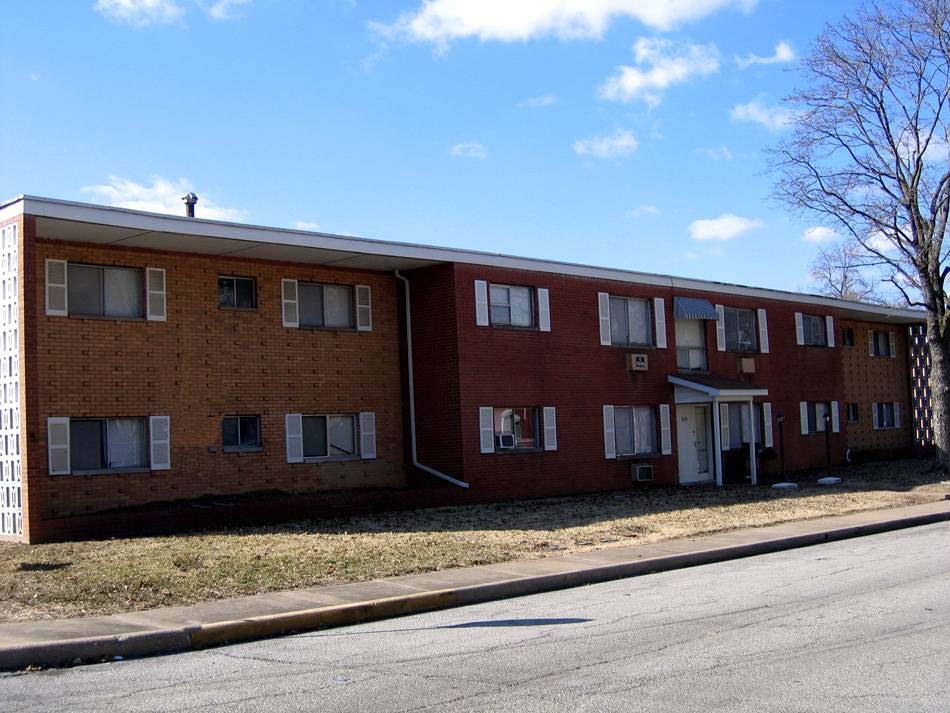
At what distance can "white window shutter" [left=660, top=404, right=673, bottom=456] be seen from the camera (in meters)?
28.5

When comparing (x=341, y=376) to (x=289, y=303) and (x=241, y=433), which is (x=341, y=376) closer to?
(x=289, y=303)

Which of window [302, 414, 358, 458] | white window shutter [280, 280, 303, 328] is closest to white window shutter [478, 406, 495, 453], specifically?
window [302, 414, 358, 458]

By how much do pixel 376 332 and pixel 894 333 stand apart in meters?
25.3

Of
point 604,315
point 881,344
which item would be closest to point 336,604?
point 604,315

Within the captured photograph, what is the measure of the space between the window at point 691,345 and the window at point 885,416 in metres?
12.4

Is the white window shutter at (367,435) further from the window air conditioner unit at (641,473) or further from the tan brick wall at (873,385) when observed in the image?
the tan brick wall at (873,385)

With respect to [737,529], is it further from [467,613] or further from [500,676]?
[500,676]

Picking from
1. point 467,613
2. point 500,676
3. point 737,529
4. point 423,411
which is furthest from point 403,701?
point 423,411

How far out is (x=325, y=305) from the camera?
76.0ft

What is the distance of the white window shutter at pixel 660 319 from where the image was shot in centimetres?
2867

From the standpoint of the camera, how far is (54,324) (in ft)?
60.8

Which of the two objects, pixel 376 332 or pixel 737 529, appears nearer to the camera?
pixel 737 529

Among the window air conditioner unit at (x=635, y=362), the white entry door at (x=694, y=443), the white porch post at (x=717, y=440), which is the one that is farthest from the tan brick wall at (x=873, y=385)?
the window air conditioner unit at (x=635, y=362)

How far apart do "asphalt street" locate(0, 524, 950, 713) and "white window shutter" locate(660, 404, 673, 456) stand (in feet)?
52.4
